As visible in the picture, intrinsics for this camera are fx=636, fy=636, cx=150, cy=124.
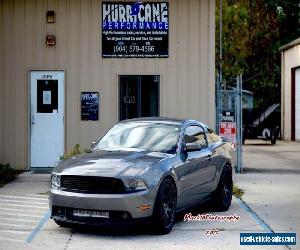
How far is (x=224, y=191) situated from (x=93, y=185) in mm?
3061

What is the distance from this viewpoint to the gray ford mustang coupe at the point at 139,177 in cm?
820

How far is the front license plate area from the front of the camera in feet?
26.9

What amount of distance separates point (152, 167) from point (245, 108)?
27871 mm

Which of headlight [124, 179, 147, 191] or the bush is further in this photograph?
the bush

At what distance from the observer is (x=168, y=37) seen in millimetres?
15664

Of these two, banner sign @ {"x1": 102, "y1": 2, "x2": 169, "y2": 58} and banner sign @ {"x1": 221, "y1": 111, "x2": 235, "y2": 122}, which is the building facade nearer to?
banner sign @ {"x1": 102, "y1": 2, "x2": 169, "y2": 58}

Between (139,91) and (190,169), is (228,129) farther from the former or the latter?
(190,169)

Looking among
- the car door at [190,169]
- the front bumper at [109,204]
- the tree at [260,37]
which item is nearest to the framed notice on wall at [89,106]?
the car door at [190,169]

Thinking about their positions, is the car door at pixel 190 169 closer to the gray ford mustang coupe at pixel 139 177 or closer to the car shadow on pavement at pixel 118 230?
the gray ford mustang coupe at pixel 139 177

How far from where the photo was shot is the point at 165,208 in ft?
28.1

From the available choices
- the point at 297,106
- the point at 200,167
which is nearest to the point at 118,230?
the point at 200,167

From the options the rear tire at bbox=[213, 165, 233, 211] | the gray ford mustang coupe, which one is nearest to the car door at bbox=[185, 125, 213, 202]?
the gray ford mustang coupe

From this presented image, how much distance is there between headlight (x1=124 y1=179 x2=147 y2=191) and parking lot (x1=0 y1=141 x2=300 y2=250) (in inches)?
26.6

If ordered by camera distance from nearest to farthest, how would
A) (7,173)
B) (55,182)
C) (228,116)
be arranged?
(55,182) → (7,173) → (228,116)
